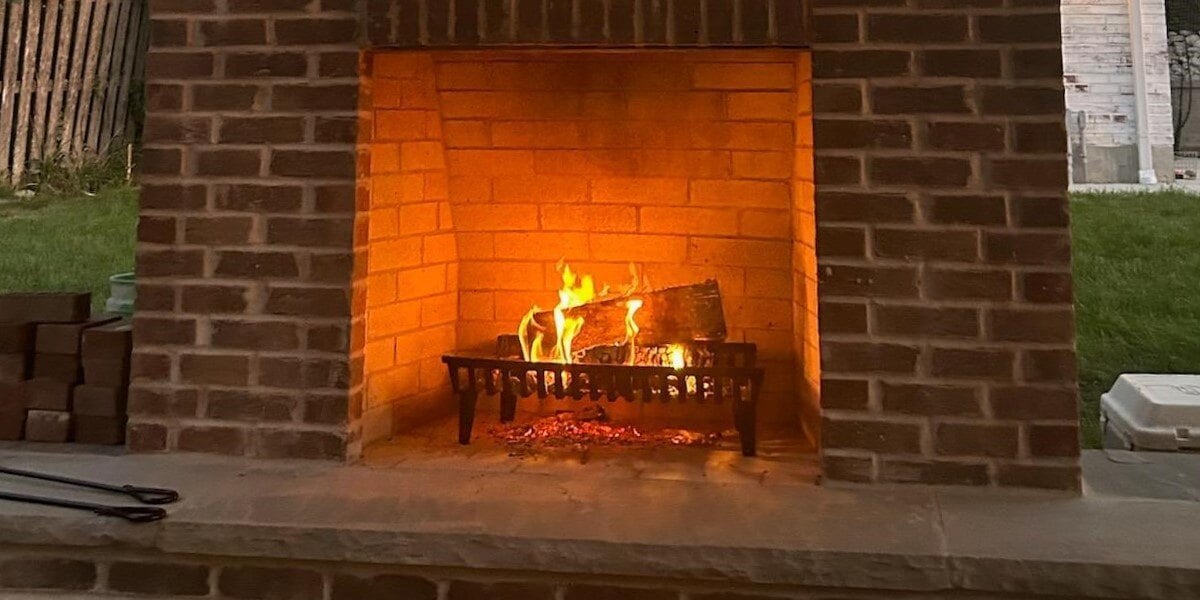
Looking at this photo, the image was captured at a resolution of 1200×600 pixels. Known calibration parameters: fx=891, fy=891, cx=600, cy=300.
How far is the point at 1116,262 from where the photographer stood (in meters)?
4.25

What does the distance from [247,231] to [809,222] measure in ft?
4.52

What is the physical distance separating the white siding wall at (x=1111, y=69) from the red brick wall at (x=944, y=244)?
5.37 meters

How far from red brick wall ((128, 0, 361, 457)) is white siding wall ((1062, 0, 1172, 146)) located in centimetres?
618

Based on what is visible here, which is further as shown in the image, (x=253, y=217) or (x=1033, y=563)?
(x=253, y=217)

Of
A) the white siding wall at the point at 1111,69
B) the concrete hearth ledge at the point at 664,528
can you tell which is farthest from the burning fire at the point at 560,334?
the white siding wall at the point at 1111,69

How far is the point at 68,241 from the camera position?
418 cm

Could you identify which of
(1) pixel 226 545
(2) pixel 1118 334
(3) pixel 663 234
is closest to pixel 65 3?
(3) pixel 663 234

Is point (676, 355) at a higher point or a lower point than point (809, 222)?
lower

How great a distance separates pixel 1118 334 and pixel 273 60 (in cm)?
331

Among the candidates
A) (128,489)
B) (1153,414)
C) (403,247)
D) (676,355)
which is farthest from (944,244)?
(128,489)

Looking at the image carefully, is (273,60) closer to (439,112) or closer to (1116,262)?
(439,112)

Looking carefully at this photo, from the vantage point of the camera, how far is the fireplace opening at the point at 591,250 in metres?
2.32

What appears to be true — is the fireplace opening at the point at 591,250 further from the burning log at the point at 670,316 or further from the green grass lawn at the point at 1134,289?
the green grass lawn at the point at 1134,289

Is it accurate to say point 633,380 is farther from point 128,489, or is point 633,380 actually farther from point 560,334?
point 128,489
